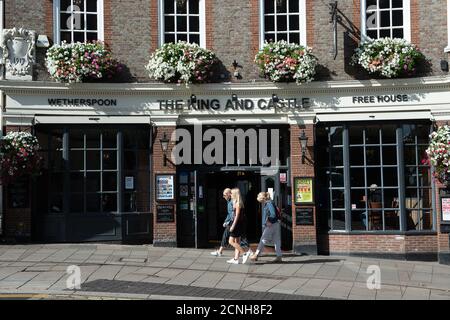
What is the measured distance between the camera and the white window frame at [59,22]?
49.6 ft

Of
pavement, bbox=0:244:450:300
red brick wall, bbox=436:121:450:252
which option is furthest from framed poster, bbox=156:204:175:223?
red brick wall, bbox=436:121:450:252

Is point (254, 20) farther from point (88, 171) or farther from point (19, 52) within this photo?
point (19, 52)

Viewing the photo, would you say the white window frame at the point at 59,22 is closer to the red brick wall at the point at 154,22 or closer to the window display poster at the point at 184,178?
the red brick wall at the point at 154,22

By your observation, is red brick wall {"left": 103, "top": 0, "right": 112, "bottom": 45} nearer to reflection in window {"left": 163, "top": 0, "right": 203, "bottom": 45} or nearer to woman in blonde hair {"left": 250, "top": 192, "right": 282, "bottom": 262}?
reflection in window {"left": 163, "top": 0, "right": 203, "bottom": 45}

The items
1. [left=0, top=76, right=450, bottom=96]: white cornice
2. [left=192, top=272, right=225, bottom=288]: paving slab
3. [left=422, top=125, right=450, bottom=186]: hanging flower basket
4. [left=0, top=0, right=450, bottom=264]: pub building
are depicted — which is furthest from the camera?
[left=0, top=0, right=450, bottom=264]: pub building

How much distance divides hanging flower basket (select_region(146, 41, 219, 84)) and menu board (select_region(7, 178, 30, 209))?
4.16 meters

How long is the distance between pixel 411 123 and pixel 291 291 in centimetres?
668

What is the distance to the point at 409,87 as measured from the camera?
14.8 meters

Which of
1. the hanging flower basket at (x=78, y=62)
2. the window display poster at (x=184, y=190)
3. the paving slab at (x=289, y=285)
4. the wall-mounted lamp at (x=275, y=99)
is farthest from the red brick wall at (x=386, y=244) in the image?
the hanging flower basket at (x=78, y=62)

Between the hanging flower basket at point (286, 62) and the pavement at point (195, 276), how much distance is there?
14.5 ft

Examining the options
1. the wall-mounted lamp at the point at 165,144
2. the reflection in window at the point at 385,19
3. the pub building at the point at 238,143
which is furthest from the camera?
the reflection in window at the point at 385,19

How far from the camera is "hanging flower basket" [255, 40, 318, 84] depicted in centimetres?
1468

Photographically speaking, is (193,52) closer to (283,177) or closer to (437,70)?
(283,177)

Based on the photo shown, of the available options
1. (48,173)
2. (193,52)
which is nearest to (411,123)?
(193,52)
